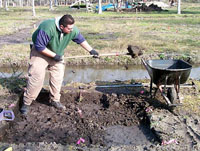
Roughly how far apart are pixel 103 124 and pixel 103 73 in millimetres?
4034

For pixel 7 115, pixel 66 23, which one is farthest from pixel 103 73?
pixel 7 115

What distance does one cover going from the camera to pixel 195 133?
4.30 m

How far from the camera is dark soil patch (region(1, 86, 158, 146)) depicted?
14.8 ft

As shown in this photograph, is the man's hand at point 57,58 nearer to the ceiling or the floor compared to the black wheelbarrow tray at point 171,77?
nearer to the ceiling

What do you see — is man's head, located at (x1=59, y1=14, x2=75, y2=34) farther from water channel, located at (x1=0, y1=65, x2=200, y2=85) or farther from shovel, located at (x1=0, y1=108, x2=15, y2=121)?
water channel, located at (x1=0, y1=65, x2=200, y2=85)

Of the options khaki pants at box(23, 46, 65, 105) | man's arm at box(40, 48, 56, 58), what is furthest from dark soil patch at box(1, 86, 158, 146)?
man's arm at box(40, 48, 56, 58)

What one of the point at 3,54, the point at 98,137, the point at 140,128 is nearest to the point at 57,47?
the point at 98,137

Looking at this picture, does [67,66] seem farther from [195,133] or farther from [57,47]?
[195,133]

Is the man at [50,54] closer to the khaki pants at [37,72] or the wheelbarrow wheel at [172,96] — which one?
the khaki pants at [37,72]

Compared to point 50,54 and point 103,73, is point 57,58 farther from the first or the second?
point 103,73

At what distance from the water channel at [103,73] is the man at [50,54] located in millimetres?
2564

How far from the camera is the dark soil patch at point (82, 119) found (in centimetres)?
450

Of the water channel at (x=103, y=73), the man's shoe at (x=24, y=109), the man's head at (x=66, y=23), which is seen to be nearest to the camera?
the man's head at (x=66, y=23)

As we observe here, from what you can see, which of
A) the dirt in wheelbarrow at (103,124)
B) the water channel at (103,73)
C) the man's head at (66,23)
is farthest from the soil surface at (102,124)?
the water channel at (103,73)
